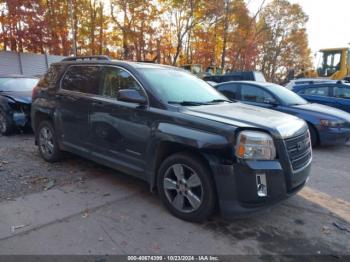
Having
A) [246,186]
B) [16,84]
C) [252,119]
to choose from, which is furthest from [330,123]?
[16,84]

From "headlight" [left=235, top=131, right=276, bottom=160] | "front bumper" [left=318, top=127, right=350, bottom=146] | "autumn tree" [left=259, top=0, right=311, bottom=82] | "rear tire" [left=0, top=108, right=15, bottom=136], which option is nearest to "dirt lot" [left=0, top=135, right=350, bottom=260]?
"headlight" [left=235, top=131, right=276, bottom=160]

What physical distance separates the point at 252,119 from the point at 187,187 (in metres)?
1.06

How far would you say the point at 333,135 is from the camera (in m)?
6.79

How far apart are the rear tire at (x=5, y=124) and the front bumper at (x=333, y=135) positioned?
7.31 meters

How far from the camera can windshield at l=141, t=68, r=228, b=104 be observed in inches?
151

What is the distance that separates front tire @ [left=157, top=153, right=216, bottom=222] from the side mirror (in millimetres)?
800

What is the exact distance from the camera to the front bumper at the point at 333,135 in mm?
6781

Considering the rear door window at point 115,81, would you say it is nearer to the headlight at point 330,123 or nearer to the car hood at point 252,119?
the car hood at point 252,119

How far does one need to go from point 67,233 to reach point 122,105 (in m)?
1.69

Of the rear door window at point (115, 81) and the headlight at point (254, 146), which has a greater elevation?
the rear door window at point (115, 81)

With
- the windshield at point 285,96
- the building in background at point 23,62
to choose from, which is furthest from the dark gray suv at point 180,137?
the building in background at point 23,62

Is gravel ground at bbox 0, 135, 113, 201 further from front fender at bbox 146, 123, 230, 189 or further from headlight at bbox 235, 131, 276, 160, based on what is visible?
headlight at bbox 235, 131, 276, 160

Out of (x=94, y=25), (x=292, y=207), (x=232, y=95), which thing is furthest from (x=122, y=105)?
(x=94, y=25)

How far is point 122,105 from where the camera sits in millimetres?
3955
